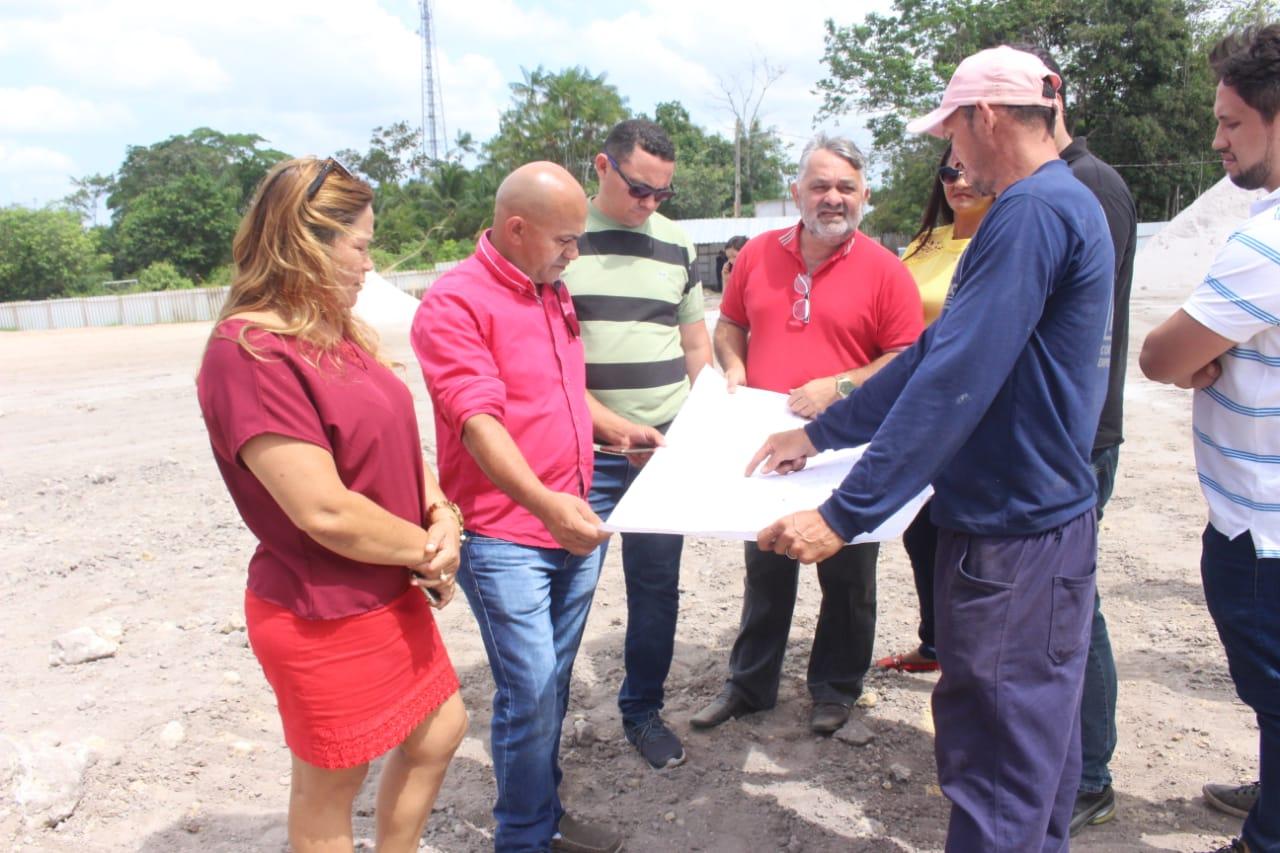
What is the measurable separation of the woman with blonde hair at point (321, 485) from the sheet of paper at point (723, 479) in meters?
0.57

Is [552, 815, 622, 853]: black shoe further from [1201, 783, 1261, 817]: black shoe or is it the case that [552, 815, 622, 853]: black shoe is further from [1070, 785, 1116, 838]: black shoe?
[1201, 783, 1261, 817]: black shoe

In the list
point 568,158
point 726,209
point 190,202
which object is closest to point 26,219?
point 190,202

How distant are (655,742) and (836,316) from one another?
1724 millimetres

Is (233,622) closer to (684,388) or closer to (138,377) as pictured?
(684,388)

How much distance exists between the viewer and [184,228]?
42.5 metres

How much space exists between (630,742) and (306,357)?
2.24 metres

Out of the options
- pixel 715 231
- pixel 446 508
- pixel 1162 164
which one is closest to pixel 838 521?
pixel 446 508

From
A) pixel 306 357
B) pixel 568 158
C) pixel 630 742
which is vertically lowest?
pixel 630 742

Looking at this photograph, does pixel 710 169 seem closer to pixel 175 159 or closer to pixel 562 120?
pixel 562 120

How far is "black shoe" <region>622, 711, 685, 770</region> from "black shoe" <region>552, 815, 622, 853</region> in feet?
1.60

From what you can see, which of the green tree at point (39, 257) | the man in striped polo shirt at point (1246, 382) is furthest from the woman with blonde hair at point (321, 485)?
the green tree at point (39, 257)

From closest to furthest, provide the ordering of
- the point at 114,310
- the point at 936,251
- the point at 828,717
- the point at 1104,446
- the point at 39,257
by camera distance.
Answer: the point at 1104,446 → the point at 828,717 → the point at 936,251 → the point at 114,310 → the point at 39,257

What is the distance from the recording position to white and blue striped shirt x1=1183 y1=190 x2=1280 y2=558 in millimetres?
2213

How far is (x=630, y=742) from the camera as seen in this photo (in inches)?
144
